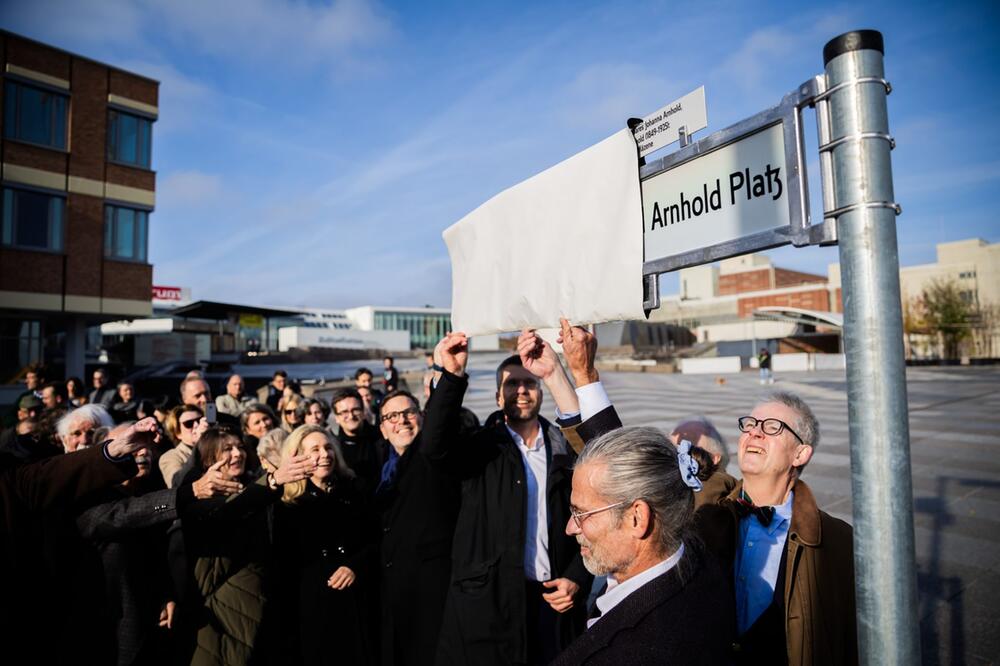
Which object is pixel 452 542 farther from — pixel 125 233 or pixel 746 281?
pixel 746 281

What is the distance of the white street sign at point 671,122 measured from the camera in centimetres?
145

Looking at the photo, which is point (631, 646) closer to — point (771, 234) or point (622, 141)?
point (771, 234)

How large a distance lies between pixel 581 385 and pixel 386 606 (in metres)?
1.83

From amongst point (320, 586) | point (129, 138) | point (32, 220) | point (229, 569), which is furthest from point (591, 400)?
point (129, 138)

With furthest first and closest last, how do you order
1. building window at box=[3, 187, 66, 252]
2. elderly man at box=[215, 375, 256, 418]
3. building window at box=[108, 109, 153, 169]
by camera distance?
building window at box=[108, 109, 153, 169] → building window at box=[3, 187, 66, 252] → elderly man at box=[215, 375, 256, 418]

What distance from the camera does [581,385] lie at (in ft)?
7.86

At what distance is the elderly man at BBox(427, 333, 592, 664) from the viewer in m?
2.61

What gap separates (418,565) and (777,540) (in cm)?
184

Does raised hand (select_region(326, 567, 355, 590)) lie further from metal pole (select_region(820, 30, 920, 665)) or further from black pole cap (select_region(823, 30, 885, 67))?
black pole cap (select_region(823, 30, 885, 67))

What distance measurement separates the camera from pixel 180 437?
179 inches

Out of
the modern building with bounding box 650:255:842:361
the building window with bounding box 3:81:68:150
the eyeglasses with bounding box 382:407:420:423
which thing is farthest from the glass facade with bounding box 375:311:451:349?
the eyeglasses with bounding box 382:407:420:423

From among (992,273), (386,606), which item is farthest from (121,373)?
(992,273)

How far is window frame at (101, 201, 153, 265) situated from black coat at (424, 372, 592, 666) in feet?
69.8

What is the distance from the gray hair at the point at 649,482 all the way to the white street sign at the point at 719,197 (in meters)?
0.59
